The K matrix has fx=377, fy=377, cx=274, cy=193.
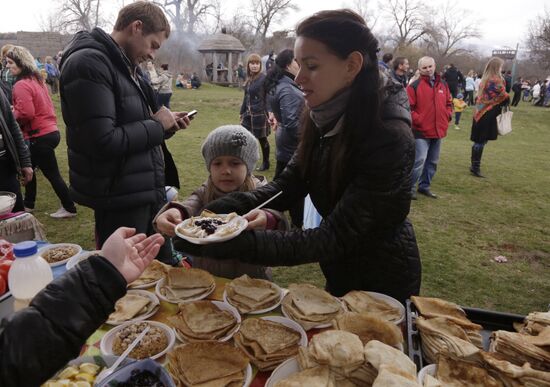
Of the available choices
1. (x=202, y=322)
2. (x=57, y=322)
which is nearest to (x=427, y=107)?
(x=202, y=322)

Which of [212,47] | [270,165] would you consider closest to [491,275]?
[270,165]

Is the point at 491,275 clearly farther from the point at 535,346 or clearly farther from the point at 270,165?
the point at 270,165

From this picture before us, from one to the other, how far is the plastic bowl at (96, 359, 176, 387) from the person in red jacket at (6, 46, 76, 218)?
477cm

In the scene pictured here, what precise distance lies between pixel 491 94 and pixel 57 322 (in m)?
8.20

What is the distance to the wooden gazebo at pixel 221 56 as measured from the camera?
27.8 metres

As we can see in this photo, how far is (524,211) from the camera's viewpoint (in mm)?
6547

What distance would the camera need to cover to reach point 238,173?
2594 mm

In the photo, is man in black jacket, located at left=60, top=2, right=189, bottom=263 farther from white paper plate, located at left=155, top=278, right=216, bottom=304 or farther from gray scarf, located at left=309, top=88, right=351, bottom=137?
gray scarf, located at left=309, top=88, right=351, bottom=137

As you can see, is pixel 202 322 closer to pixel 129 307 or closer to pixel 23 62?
pixel 129 307

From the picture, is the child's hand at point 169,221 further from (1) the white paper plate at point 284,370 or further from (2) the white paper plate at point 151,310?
(1) the white paper plate at point 284,370

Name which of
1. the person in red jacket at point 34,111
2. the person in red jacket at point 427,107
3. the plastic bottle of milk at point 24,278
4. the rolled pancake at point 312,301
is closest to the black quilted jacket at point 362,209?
the rolled pancake at point 312,301

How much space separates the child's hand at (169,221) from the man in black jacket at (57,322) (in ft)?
2.45

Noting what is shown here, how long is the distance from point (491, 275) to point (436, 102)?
3.16 meters

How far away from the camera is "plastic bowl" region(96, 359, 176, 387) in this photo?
1.14m
